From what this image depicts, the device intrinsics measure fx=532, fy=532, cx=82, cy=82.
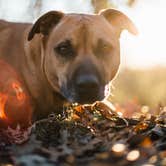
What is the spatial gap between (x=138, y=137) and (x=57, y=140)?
0.53 metres

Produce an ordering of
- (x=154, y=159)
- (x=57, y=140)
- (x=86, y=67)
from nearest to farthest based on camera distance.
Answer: (x=154, y=159) < (x=57, y=140) < (x=86, y=67)

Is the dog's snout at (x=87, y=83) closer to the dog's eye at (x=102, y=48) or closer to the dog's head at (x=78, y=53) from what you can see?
the dog's head at (x=78, y=53)

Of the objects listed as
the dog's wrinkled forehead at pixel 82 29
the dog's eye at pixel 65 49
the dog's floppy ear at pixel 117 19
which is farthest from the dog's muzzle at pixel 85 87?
the dog's floppy ear at pixel 117 19

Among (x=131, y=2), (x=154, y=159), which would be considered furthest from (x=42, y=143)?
(x=131, y=2)

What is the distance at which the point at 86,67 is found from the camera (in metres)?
4.82

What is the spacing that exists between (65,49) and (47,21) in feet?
1.48

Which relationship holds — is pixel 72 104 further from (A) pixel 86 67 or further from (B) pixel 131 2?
(B) pixel 131 2

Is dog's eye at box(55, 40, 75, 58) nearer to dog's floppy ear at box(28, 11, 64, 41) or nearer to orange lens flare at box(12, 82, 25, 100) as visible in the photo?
dog's floppy ear at box(28, 11, 64, 41)

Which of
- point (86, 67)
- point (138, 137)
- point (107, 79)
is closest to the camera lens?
point (138, 137)

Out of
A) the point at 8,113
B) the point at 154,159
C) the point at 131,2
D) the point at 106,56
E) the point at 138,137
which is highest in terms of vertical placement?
the point at 131,2

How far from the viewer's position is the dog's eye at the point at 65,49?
5254 mm

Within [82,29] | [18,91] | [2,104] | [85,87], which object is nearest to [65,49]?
[82,29]

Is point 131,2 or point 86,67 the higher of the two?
point 131,2

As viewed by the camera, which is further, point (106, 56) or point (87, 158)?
point (106, 56)
